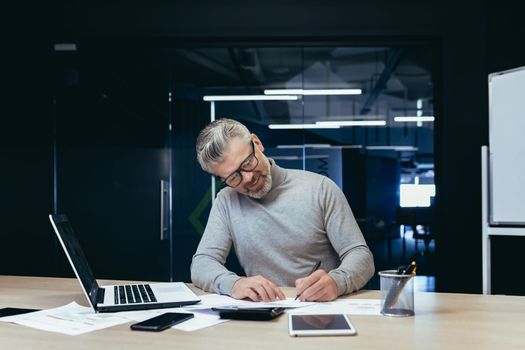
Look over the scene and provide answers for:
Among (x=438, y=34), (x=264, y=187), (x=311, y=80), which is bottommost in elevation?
(x=264, y=187)

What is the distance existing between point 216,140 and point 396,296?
877mm

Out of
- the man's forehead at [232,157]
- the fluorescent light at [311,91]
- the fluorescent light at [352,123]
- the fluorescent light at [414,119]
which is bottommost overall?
the man's forehead at [232,157]

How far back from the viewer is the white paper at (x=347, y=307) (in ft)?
5.40

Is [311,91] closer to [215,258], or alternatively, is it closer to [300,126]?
[300,126]

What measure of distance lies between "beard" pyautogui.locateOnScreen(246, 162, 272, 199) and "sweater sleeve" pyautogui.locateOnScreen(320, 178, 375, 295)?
0.21m

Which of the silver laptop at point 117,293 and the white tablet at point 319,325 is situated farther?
the silver laptop at point 117,293

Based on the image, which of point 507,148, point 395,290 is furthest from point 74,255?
point 507,148

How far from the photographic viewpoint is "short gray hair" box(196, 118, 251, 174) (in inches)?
84.4

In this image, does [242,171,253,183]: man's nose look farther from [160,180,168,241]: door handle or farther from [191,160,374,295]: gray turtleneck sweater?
[160,180,168,241]: door handle

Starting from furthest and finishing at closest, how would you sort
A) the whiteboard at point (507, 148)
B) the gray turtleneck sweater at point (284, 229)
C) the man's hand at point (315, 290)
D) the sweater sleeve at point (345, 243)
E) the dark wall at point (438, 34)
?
1. the dark wall at point (438, 34)
2. the whiteboard at point (507, 148)
3. the gray turtleneck sweater at point (284, 229)
4. the sweater sleeve at point (345, 243)
5. the man's hand at point (315, 290)

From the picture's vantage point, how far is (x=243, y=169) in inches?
86.1

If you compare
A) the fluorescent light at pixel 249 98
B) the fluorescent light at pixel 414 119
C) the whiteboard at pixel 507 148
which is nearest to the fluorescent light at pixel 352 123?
the fluorescent light at pixel 414 119

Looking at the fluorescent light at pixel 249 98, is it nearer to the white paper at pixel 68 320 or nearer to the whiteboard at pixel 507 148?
the whiteboard at pixel 507 148

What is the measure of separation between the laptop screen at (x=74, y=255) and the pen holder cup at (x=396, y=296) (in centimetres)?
81
